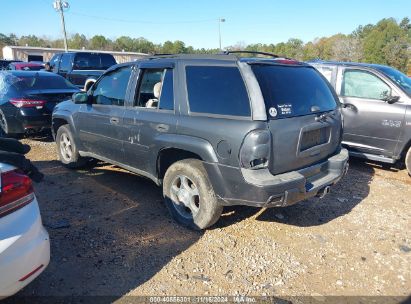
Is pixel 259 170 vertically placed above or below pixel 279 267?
above

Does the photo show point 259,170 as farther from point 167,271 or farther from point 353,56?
point 353,56

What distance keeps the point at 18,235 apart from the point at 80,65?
Result: 38.4 feet

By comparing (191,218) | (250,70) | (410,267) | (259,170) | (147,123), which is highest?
(250,70)

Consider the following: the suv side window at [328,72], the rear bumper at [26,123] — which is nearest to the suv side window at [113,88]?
the rear bumper at [26,123]

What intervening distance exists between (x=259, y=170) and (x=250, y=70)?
96 centimetres

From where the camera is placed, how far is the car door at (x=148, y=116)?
4.02 m

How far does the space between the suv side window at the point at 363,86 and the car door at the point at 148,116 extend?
12.3 ft

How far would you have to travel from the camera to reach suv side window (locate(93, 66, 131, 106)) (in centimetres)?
472

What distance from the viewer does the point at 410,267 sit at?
3.39m

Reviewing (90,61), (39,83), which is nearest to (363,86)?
(39,83)

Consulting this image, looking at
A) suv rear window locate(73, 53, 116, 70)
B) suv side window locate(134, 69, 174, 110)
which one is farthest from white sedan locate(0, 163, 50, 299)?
suv rear window locate(73, 53, 116, 70)

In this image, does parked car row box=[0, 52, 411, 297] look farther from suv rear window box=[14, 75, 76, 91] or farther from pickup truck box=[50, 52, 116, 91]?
pickup truck box=[50, 52, 116, 91]

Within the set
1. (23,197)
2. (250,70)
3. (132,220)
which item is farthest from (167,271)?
(250,70)

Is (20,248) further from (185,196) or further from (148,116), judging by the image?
(148,116)
